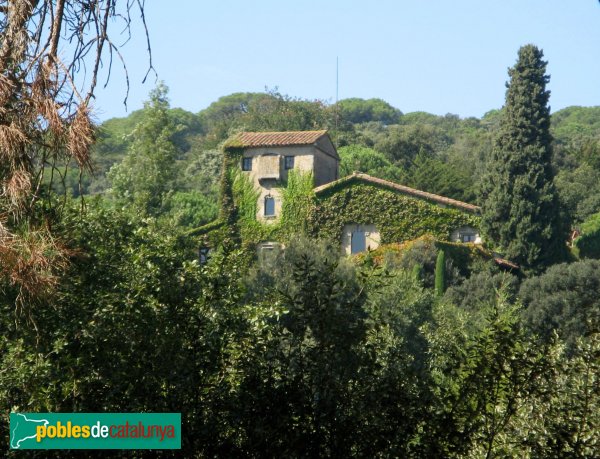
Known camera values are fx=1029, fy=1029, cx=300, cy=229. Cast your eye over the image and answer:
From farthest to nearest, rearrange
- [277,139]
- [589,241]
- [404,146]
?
1. [404,146]
2. [589,241]
3. [277,139]

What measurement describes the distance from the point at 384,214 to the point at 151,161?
12546mm

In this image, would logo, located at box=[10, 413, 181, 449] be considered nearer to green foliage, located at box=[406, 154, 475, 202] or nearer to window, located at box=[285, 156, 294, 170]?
window, located at box=[285, 156, 294, 170]

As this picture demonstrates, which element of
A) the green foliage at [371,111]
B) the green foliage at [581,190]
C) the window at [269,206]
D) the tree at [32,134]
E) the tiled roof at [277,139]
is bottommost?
the tree at [32,134]

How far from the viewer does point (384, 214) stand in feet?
169

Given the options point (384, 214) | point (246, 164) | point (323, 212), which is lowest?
point (384, 214)

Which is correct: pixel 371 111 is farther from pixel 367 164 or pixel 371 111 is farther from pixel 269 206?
pixel 269 206

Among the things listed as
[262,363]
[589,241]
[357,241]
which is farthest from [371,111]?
[262,363]

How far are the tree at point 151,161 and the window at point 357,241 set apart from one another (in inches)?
392

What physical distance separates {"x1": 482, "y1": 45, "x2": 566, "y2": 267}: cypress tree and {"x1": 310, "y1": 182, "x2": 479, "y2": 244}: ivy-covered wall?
1724mm

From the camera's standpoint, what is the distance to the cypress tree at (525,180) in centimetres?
5012

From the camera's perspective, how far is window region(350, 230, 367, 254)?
51719 millimetres

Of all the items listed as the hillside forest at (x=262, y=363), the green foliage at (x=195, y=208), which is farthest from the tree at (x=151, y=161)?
the hillside forest at (x=262, y=363)

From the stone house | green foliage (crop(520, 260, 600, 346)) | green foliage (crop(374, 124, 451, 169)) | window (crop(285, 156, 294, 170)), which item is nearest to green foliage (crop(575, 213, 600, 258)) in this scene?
green foliage (crop(520, 260, 600, 346))

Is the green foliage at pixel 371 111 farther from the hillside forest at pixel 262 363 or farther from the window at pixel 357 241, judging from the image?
the hillside forest at pixel 262 363
